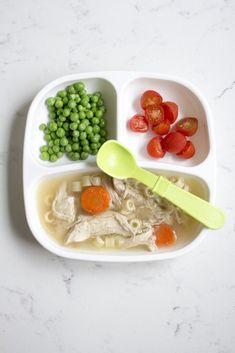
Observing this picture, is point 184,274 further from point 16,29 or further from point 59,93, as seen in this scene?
point 16,29

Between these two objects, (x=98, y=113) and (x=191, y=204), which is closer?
(x=191, y=204)

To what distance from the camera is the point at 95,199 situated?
78.7 inches

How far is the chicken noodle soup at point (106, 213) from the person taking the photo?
201 cm

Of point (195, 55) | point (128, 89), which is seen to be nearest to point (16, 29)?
point (128, 89)

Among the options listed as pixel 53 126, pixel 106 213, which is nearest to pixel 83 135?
pixel 53 126

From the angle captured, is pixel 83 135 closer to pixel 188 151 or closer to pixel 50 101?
pixel 50 101

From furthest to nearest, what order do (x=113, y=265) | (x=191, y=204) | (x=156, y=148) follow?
1. (x=113, y=265)
2. (x=156, y=148)
3. (x=191, y=204)

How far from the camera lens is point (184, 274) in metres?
2.12

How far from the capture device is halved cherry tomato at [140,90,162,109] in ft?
6.71

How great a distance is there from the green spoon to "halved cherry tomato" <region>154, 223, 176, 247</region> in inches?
6.5

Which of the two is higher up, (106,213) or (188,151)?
(188,151)

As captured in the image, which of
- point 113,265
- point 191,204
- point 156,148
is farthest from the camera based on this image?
point 113,265

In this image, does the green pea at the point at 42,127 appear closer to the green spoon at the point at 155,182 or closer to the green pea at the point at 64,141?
the green pea at the point at 64,141

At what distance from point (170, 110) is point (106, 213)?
54cm
